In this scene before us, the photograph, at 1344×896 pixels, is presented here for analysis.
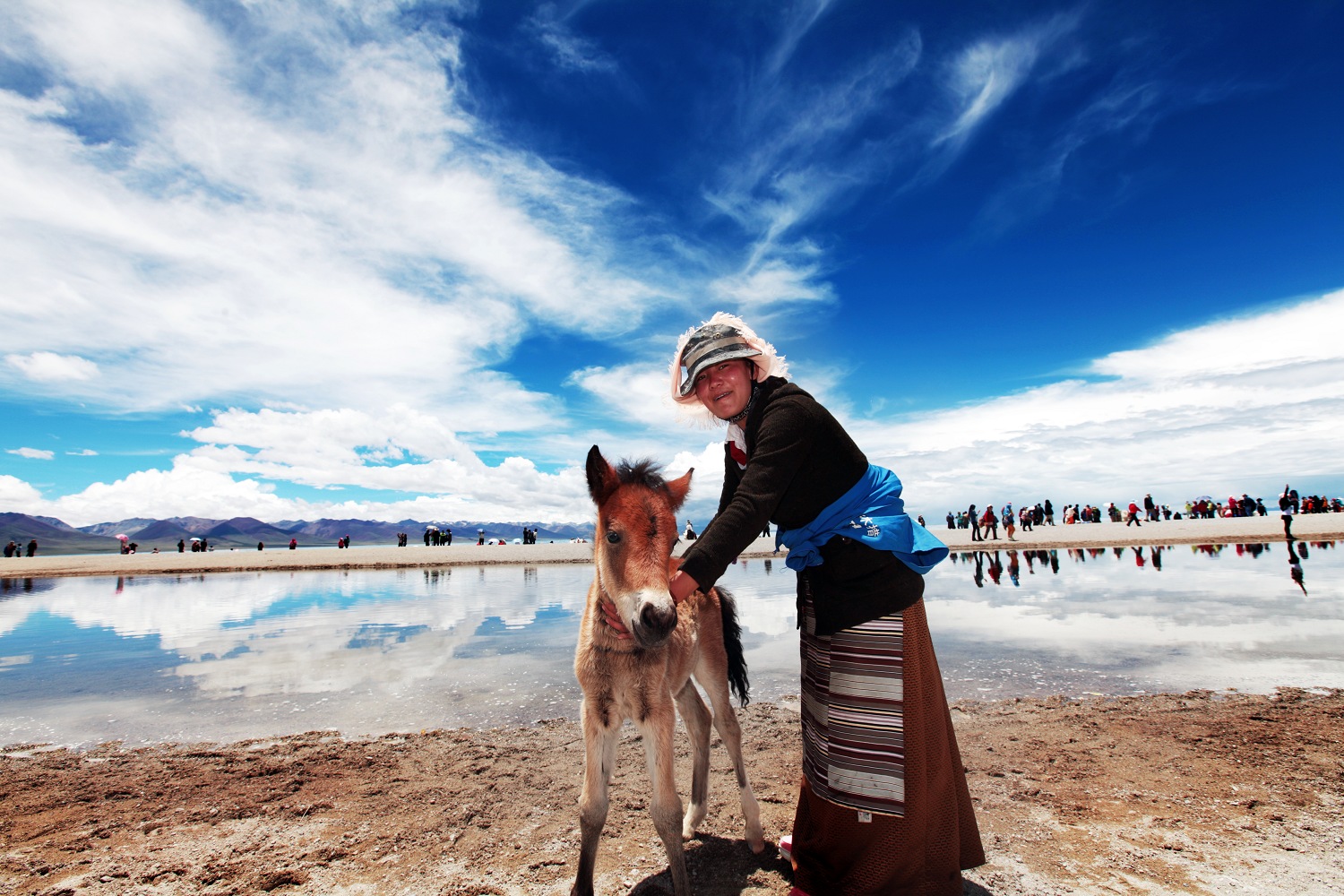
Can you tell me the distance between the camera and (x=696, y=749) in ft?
15.1

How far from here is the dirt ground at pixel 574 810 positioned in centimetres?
374

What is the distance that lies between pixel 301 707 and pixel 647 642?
7.11 m

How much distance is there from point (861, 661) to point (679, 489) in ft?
4.46

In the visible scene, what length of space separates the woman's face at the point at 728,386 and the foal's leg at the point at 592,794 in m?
1.88

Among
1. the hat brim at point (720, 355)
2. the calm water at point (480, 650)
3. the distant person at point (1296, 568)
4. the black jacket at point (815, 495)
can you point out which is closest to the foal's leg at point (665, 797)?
the black jacket at point (815, 495)

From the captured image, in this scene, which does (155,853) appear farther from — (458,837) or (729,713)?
(729,713)

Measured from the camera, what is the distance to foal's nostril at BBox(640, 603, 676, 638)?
104 inches

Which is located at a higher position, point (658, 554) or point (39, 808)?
point (658, 554)

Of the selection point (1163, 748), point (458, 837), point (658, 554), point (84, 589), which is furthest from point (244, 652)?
point (84, 589)

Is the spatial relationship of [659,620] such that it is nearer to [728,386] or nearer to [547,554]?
[728,386]

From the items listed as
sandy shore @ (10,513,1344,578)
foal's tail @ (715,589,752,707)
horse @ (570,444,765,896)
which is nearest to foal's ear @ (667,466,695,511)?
horse @ (570,444,765,896)

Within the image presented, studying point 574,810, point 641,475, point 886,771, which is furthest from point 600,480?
point 574,810

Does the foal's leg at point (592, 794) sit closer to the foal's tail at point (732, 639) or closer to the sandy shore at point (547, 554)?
A: the foal's tail at point (732, 639)

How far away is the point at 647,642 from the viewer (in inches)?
105
